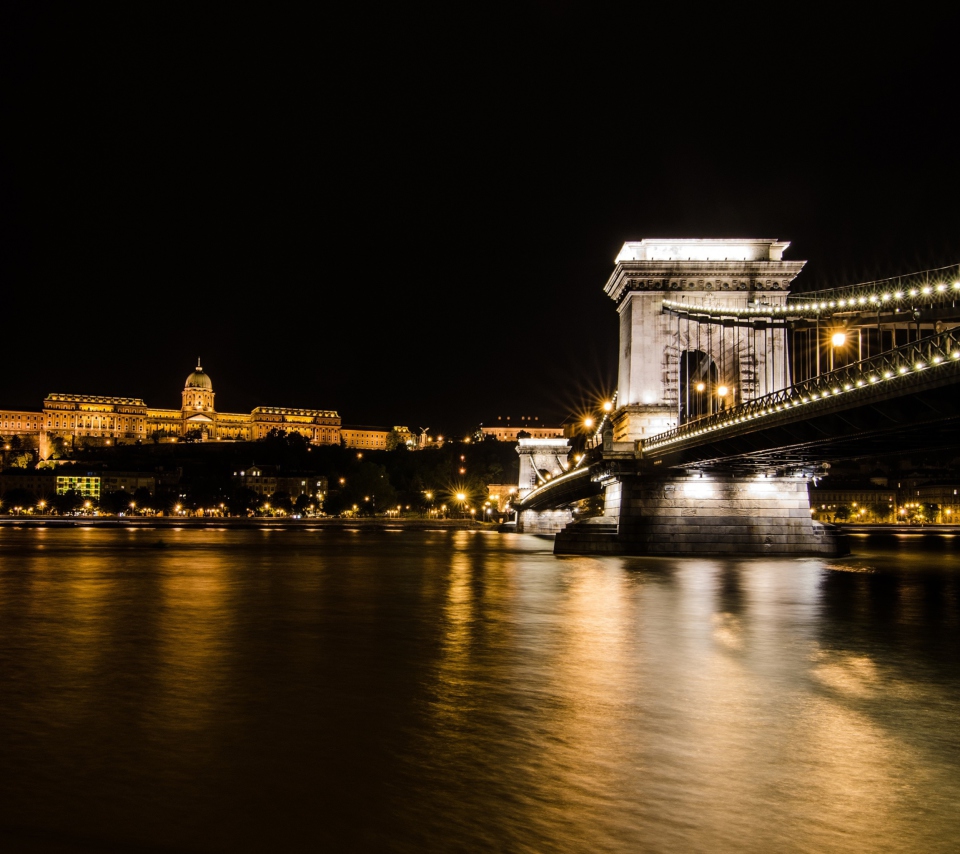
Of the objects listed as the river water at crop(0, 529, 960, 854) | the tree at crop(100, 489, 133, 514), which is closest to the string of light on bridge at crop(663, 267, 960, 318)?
the river water at crop(0, 529, 960, 854)

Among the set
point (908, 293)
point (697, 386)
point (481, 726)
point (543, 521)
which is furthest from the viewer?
point (543, 521)

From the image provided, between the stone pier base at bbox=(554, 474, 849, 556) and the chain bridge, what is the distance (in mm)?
47

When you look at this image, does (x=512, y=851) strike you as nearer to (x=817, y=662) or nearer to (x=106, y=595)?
(x=817, y=662)

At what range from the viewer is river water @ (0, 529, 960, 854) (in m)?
6.89

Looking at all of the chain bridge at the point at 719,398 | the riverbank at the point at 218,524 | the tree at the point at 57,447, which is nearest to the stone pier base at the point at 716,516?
the chain bridge at the point at 719,398

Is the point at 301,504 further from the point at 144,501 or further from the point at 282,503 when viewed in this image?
the point at 144,501

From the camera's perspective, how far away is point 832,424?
86.4 feet

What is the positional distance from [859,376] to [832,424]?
320 centimetres

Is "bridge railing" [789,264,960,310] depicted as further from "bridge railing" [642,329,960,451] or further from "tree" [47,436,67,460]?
"tree" [47,436,67,460]

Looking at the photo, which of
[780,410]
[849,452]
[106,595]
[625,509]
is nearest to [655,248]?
[625,509]

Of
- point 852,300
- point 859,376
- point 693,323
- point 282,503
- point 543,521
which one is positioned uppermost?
point 693,323

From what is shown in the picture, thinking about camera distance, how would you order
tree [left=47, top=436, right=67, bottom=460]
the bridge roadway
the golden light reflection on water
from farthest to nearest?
tree [left=47, top=436, right=67, bottom=460]
the bridge roadway
the golden light reflection on water

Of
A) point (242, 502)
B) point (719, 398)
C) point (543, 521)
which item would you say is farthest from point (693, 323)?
point (242, 502)

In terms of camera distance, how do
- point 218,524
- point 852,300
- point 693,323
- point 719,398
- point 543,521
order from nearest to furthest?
point 852,300
point 719,398
point 693,323
point 543,521
point 218,524
